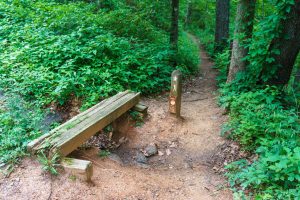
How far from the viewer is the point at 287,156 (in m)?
3.92

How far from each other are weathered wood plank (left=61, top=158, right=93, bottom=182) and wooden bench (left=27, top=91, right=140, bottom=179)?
1.1 inches

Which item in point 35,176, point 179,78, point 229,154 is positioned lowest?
point 229,154

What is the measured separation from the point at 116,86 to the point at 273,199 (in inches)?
182

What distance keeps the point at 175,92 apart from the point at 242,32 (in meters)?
2.45

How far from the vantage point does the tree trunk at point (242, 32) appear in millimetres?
6852

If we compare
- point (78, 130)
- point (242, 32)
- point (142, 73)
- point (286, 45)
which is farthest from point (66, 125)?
point (286, 45)

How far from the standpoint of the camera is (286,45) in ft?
20.6

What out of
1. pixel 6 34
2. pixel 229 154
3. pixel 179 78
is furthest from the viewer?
pixel 6 34

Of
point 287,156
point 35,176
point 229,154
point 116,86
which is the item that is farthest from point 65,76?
point 287,156

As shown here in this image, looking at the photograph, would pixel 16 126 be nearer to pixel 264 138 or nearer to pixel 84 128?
pixel 84 128

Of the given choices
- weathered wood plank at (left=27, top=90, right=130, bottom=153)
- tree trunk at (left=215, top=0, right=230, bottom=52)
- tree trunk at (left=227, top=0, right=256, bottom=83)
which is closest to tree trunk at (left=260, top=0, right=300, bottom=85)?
tree trunk at (left=227, top=0, right=256, bottom=83)

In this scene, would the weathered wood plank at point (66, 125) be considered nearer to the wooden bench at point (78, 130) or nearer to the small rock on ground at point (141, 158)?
the wooden bench at point (78, 130)

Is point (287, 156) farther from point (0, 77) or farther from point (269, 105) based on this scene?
point (0, 77)

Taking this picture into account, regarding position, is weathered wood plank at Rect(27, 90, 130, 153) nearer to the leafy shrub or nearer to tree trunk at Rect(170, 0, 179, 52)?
the leafy shrub
